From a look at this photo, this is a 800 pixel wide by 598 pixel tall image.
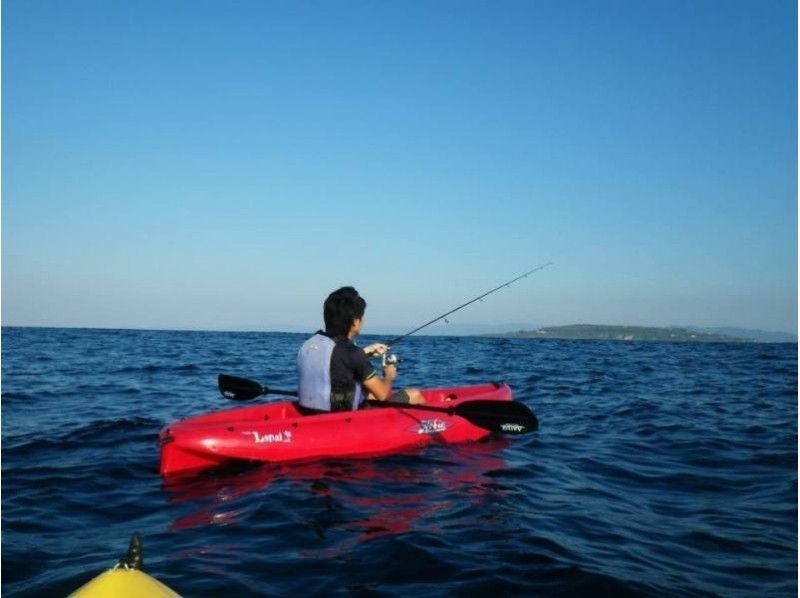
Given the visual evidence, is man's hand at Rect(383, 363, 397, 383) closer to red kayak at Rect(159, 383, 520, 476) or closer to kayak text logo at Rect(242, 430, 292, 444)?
red kayak at Rect(159, 383, 520, 476)

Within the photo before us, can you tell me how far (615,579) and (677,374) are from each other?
17939 mm

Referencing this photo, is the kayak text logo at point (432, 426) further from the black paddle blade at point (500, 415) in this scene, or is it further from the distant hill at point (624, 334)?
the distant hill at point (624, 334)

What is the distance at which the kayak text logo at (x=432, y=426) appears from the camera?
26.3 feet

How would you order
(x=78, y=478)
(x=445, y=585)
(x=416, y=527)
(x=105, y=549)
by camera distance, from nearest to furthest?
(x=445, y=585)
(x=105, y=549)
(x=416, y=527)
(x=78, y=478)

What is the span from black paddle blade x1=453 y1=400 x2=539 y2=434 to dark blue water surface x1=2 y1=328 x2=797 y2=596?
43cm

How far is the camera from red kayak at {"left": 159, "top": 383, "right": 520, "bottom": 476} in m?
6.68

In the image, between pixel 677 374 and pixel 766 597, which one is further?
pixel 677 374

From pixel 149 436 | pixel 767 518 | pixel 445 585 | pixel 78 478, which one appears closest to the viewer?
pixel 445 585

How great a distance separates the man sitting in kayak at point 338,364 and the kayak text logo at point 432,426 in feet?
2.16

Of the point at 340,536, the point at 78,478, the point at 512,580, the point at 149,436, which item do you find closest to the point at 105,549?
the point at 340,536

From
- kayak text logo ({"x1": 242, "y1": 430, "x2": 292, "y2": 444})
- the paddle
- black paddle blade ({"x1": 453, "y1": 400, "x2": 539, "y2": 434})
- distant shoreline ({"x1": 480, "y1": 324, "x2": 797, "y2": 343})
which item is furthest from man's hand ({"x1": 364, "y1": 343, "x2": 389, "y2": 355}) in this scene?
distant shoreline ({"x1": 480, "y1": 324, "x2": 797, "y2": 343})

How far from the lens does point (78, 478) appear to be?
6.37 metres

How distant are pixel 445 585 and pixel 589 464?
13.5ft

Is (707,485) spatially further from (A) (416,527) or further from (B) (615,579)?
(A) (416,527)
